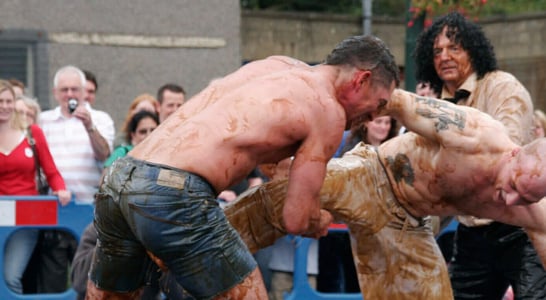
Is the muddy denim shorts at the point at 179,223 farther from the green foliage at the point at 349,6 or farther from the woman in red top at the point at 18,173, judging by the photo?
the green foliage at the point at 349,6

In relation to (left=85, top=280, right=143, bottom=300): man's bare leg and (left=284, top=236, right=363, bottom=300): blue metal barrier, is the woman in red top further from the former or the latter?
(left=85, top=280, right=143, bottom=300): man's bare leg

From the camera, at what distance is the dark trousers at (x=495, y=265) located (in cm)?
566

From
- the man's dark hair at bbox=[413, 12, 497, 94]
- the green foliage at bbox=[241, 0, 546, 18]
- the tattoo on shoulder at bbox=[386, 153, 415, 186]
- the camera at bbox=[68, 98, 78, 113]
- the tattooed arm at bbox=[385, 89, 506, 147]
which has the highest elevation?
the man's dark hair at bbox=[413, 12, 497, 94]

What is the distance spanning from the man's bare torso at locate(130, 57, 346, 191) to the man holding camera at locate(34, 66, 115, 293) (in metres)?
3.17

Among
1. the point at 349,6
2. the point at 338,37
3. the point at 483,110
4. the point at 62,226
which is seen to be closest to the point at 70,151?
the point at 62,226

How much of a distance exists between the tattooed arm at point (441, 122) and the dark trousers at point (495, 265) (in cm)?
103

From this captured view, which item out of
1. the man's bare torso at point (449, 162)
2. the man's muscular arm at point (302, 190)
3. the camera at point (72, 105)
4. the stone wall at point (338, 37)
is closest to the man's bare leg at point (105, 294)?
the man's muscular arm at point (302, 190)

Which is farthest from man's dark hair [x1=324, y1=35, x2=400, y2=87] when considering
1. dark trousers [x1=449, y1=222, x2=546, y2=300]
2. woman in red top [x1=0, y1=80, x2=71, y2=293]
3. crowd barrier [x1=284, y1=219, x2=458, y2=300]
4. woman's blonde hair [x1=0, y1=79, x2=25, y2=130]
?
woman's blonde hair [x1=0, y1=79, x2=25, y2=130]

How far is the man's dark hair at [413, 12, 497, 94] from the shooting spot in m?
5.80

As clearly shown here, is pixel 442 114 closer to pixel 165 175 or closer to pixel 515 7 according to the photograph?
pixel 165 175

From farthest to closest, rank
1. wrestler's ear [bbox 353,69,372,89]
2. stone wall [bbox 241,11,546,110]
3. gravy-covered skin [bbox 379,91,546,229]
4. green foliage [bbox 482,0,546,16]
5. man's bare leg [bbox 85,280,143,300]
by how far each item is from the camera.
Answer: green foliage [bbox 482,0,546,16]
stone wall [bbox 241,11,546,110]
gravy-covered skin [bbox 379,91,546,229]
man's bare leg [bbox 85,280,143,300]
wrestler's ear [bbox 353,69,372,89]

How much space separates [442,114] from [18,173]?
347cm

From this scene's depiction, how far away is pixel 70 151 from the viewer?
25.2 ft

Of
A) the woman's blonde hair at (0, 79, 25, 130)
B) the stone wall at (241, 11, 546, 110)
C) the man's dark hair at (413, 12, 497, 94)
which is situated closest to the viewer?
the man's dark hair at (413, 12, 497, 94)
